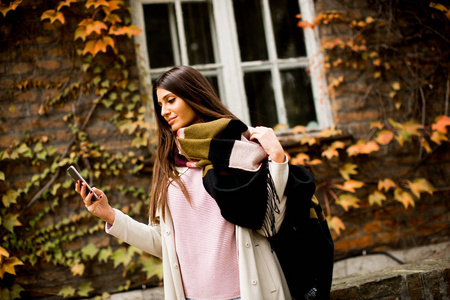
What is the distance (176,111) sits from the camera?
171 centimetres

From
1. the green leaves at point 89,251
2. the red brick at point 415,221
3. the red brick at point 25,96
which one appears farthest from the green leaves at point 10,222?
the red brick at point 415,221

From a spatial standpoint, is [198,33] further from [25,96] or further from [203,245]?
[203,245]

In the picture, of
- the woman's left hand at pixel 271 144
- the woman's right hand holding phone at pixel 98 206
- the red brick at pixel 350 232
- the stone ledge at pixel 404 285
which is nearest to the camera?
the woman's left hand at pixel 271 144

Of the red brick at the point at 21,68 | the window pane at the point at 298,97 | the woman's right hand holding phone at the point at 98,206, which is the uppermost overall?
the red brick at the point at 21,68

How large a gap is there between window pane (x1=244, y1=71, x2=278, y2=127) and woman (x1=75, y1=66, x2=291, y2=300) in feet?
5.83

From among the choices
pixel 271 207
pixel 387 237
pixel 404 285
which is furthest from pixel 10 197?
pixel 387 237

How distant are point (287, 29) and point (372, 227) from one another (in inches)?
83.8

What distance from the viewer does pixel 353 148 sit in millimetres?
3262

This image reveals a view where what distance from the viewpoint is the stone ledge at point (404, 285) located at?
6.98 ft

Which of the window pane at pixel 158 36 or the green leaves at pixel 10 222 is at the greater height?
the window pane at pixel 158 36

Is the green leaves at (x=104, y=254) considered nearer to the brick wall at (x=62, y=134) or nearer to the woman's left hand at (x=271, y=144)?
the brick wall at (x=62, y=134)

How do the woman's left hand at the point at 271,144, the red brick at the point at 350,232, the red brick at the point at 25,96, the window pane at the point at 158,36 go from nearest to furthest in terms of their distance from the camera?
the woman's left hand at the point at 271,144, the red brick at the point at 25,96, the red brick at the point at 350,232, the window pane at the point at 158,36

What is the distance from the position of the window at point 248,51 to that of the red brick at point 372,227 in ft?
3.38

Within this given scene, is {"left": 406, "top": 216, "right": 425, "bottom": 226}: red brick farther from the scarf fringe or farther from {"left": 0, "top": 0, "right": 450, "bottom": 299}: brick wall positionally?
the scarf fringe
